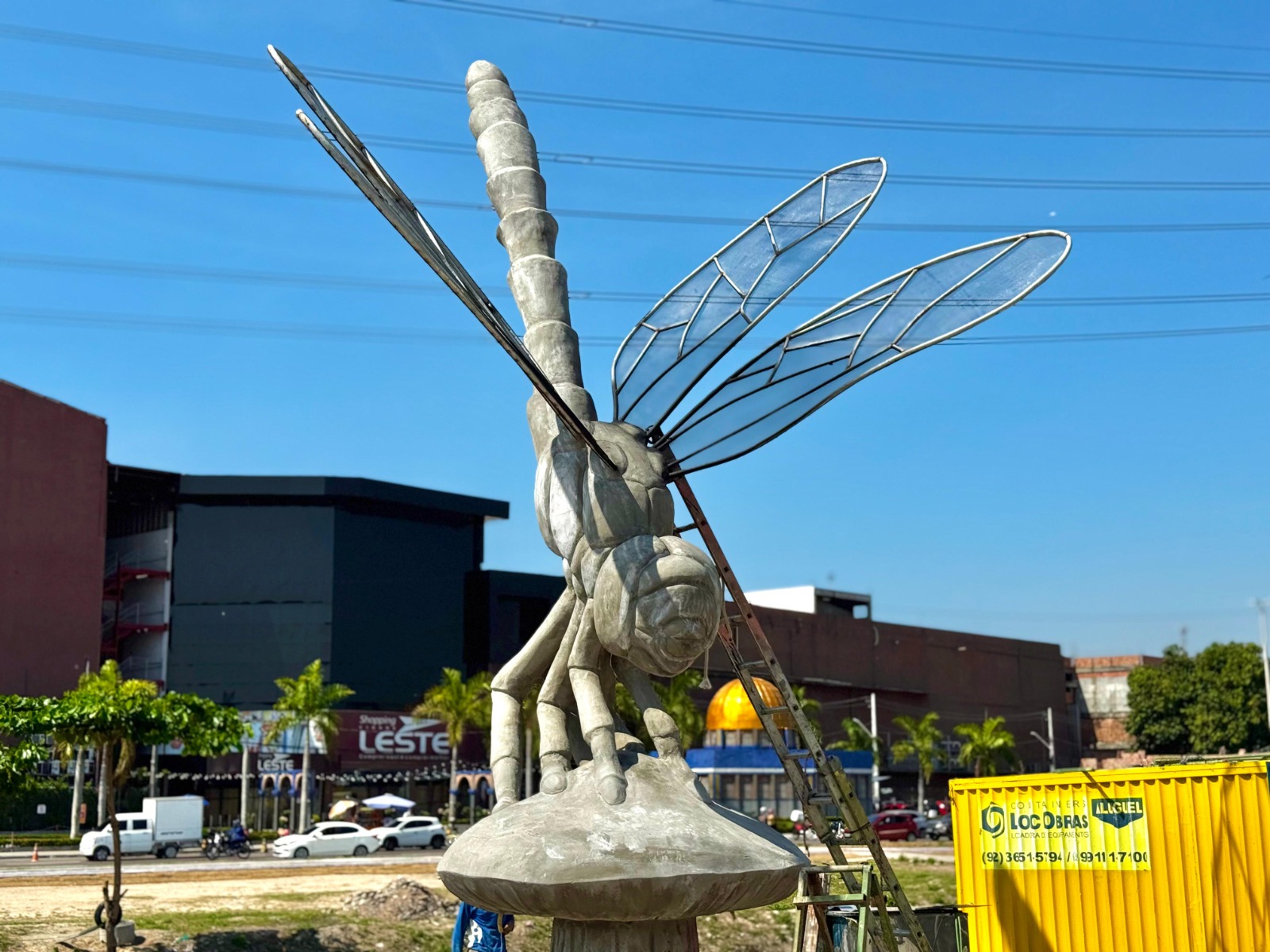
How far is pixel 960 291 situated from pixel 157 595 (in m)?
72.0

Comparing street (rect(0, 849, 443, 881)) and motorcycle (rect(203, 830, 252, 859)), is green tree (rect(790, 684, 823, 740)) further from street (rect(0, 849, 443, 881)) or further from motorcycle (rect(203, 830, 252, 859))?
motorcycle (rect(203, 830, 252, 859))

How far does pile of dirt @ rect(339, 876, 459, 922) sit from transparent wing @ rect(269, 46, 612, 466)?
17.2 m

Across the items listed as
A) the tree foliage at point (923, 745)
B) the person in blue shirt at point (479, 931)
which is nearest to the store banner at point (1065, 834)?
the person in blue shirt at point (479, 931)

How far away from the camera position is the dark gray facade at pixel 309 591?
2881 inches

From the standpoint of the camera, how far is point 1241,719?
7338cm

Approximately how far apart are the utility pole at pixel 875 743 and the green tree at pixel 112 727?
48.5 meters

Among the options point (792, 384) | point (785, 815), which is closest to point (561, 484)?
point (792, 384)

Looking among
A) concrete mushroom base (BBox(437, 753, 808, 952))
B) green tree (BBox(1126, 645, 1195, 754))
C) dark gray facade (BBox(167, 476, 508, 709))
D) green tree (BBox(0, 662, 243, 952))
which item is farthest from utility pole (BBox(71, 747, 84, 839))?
green tree (BBox(1126, 645, 1195, 754))

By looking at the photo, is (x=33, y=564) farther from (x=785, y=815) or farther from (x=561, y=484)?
(x=561, y=484)

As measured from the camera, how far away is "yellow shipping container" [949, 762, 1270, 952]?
49.4 feet

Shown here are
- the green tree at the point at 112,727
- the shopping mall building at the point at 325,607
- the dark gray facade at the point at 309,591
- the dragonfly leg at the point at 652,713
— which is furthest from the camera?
the dark gray facade at the point at 309,591

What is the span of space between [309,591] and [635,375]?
210ft

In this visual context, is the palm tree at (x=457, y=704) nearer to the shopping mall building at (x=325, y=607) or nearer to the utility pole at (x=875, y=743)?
the shopping mall building at (x=325, y=607)

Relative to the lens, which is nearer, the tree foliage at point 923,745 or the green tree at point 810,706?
the green tree at point 810,706
